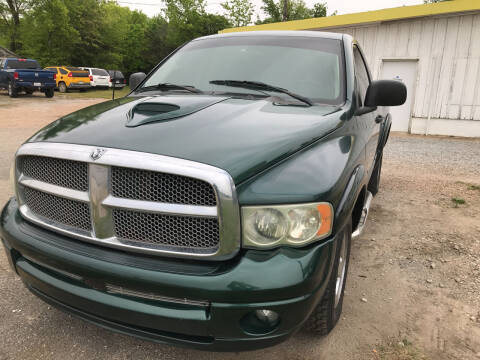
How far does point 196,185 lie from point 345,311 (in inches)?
64.0

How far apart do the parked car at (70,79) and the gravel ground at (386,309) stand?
21.9 meters

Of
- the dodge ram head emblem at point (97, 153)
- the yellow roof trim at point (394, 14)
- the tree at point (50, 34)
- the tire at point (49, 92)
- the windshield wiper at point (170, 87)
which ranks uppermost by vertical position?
the tree at point (50, 34)

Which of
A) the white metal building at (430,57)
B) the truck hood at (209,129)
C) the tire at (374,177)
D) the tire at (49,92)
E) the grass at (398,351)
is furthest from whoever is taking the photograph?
the tire at (49,92)

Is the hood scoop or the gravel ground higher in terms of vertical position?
the hood scoop

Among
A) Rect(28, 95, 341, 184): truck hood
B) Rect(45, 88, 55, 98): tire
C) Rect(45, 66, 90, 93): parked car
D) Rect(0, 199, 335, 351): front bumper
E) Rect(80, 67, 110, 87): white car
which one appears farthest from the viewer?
Rect(80, 67, 110, 87): white car

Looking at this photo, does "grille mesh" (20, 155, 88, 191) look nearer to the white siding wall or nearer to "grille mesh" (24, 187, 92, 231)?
"grille mesh" (24, 187, 92, 231)

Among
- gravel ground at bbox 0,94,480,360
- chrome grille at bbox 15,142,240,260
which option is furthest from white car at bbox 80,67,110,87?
chrome grille at bbox 15,142,240,260

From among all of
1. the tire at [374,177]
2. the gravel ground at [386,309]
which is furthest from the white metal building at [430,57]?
the tire at [374,177]

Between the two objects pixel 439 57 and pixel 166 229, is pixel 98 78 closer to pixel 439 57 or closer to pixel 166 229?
pixel 439 57

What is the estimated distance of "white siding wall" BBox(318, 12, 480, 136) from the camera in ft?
35.0

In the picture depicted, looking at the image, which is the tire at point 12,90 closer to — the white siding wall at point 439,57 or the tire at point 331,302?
the white siding wall at point 439,57

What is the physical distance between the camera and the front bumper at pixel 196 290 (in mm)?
1646

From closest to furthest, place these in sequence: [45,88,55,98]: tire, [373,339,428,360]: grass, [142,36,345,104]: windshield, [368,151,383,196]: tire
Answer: [373,339,428,360]: grass, [142,36,345,104]: windshield, [368,151,383,196]: tire, [45,88,55,98]: tire

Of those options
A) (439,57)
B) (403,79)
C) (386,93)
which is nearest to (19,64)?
(403,79)
